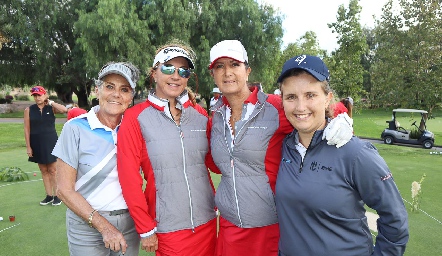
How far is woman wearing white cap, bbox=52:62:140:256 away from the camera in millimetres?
2615

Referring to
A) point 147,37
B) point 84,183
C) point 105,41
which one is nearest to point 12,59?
point 105,41

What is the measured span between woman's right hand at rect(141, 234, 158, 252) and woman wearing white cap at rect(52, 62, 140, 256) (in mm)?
144

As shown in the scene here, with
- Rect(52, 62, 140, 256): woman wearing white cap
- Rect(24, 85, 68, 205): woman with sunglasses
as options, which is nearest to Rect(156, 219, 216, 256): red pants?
Rect(52, 62, 140, 256): woman wearing white cap

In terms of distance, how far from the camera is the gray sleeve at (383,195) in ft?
6.11

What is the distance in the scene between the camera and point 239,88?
285 centimetres

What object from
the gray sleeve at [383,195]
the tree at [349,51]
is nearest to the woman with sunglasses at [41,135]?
the gray sleeve at [383,195]

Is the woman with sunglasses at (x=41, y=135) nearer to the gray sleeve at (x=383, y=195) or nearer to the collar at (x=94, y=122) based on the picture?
the collar at (x=94, y=122)

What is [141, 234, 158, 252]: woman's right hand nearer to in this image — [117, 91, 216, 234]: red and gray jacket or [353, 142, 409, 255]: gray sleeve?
[117, 91, 216, 234]: red and gray jacket

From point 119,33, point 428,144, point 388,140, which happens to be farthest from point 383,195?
point 119,33

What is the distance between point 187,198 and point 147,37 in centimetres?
2116

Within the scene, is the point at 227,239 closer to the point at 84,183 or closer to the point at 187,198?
the point at 187,198

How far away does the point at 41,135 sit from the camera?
6.55 m

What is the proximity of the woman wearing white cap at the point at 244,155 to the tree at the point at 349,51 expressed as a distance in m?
12.4

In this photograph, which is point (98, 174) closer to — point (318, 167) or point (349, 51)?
point (318, 167)
